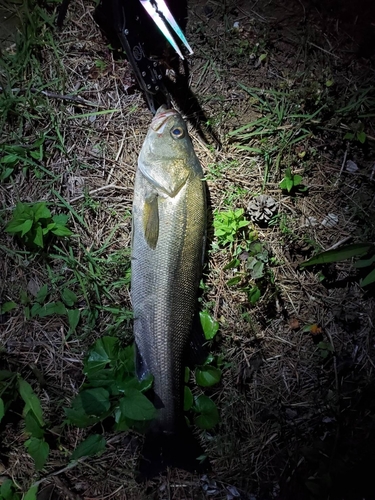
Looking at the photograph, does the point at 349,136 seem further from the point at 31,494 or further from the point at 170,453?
the point at 31,494

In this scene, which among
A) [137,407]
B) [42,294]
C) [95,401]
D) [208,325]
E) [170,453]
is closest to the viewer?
[137,407]

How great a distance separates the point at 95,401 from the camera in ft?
10.4

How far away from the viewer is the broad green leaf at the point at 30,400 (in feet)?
10.9

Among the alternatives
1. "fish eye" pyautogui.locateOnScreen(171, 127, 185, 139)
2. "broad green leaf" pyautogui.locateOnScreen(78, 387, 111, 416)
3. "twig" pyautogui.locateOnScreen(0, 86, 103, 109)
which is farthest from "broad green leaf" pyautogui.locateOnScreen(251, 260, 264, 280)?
"twig" pyautogui.locateOnScreen(0, 86, 103, 109)

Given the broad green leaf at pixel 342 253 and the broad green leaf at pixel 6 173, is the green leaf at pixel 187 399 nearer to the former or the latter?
the broad green leaf at pixel 342 253

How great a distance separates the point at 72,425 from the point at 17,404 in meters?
0.47

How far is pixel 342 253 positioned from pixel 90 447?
7.54 feet

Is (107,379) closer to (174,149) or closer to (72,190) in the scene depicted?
(72,190)

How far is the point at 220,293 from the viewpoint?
3.46 m

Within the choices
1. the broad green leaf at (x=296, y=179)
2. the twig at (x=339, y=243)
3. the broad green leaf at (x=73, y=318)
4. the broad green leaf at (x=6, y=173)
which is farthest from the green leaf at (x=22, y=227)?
the twig at (x=339, y=243)

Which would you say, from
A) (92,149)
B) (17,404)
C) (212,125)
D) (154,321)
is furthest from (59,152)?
(17,404)

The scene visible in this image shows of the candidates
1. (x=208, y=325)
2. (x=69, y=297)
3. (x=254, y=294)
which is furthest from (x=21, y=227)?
(x=254, y=294)

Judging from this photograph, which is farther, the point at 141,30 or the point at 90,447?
the point at 141,30

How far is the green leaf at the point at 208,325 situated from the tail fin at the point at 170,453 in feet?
2.25
